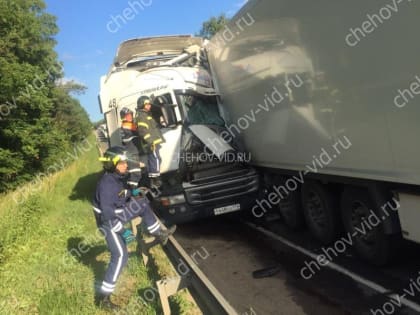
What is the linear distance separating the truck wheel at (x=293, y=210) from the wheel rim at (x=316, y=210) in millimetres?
377

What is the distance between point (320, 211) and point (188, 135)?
2.94m

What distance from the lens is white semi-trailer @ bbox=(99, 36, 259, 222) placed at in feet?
22.2

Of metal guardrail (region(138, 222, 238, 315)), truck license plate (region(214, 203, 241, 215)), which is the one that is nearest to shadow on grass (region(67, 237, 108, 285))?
truck license plate (region(214, 203, 241, 215))

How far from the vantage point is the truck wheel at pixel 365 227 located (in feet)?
14.6

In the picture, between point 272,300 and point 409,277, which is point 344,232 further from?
point 272,300

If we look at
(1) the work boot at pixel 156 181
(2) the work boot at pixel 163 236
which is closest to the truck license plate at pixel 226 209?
(1) the work boot at pixel 156 181

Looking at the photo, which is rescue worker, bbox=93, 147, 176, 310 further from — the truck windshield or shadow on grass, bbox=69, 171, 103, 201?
shadow on grass, bbox=69, 171, 103, 201

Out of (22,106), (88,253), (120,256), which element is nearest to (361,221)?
(120,256)

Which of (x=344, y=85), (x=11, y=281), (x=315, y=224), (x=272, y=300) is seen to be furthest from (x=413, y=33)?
(x=11, y=281)

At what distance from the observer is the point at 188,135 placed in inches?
298

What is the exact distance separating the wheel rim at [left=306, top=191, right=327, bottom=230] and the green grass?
236 cm

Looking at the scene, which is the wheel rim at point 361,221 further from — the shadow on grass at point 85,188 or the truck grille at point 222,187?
the shadow on grass at point 85,188

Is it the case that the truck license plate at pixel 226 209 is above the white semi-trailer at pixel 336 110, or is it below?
below

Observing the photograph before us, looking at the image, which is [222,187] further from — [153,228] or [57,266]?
[57,266]
